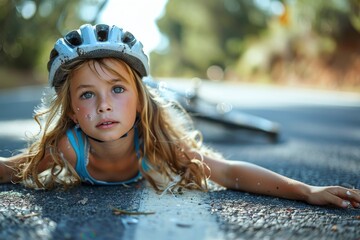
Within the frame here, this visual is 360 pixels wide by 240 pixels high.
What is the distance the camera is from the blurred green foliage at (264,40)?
2883 cm

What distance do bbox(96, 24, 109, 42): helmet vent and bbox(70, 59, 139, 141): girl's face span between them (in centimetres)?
19

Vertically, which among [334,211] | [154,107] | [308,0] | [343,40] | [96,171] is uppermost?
[308,0]

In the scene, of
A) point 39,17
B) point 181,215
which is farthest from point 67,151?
point 39,17

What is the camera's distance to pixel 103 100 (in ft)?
10.00

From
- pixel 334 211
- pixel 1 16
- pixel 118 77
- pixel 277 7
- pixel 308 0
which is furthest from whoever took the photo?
pixel 277 7

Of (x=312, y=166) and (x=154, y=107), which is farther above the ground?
(x=154, y=107)

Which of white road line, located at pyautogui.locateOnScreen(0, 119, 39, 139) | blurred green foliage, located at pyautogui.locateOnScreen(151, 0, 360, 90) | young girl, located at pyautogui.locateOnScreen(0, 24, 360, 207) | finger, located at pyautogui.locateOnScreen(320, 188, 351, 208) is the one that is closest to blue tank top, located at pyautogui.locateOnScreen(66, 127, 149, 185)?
young girl, located at pyautogui.locateOnScreen(0, 24, 360, 207)

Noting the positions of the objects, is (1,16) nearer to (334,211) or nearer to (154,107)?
(154,107)

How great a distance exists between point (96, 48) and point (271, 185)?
1.52m

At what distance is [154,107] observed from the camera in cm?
356

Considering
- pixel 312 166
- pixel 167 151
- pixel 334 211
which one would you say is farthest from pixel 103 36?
pixel 312 166

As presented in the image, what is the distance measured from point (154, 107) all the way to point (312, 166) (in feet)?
5.94

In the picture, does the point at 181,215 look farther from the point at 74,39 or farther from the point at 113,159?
the point at 74,39

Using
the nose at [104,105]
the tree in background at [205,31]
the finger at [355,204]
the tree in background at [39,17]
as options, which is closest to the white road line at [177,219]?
the nose at [104,105]
